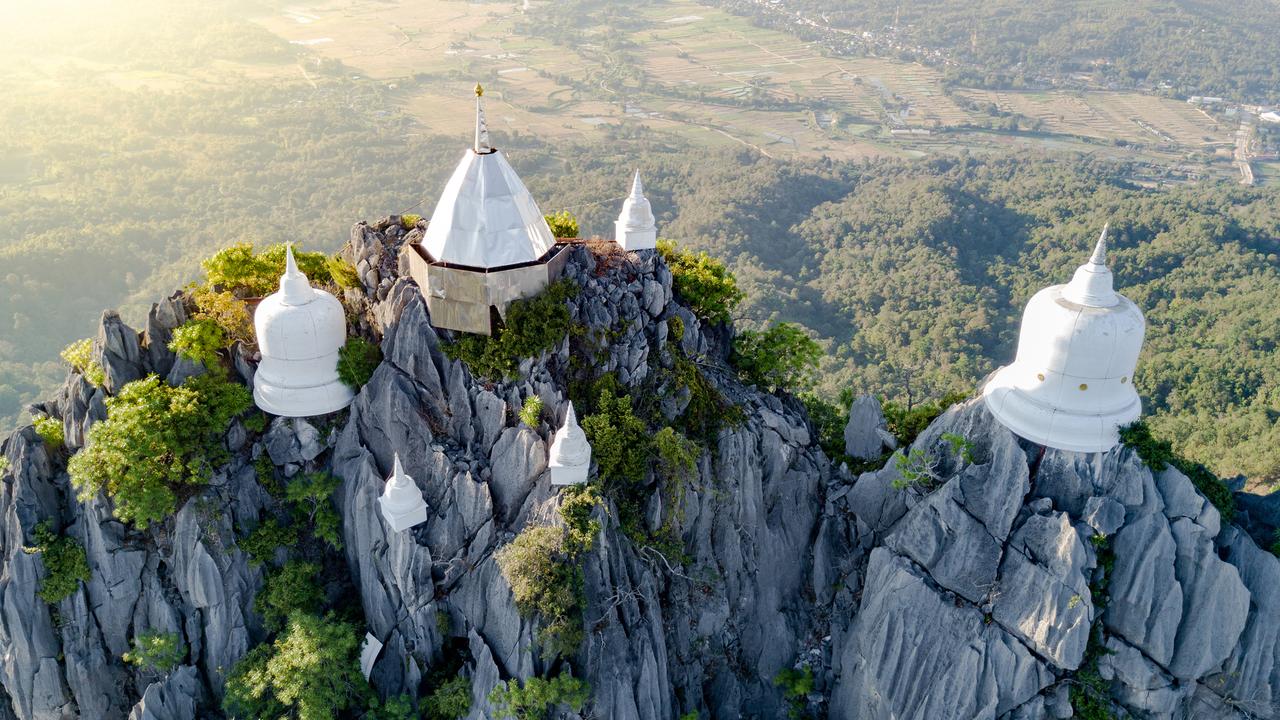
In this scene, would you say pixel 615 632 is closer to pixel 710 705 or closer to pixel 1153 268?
pixel 710 705

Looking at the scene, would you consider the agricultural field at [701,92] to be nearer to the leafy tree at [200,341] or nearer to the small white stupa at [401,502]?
the leafy tree at [200,341]

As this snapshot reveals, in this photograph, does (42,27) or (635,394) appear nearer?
(635,394)

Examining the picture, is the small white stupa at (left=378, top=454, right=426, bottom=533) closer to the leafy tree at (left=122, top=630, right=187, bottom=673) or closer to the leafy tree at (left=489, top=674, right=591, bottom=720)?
the leafy tree at (left=489, top=674, right=591, bottom=720)

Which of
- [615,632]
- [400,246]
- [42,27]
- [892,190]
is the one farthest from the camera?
[42,27]

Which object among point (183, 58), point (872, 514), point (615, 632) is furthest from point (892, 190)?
point (183, 58)

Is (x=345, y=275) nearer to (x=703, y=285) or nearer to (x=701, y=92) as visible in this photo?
(x=703, y=285)

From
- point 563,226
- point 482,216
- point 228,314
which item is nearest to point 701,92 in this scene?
point 563,226
